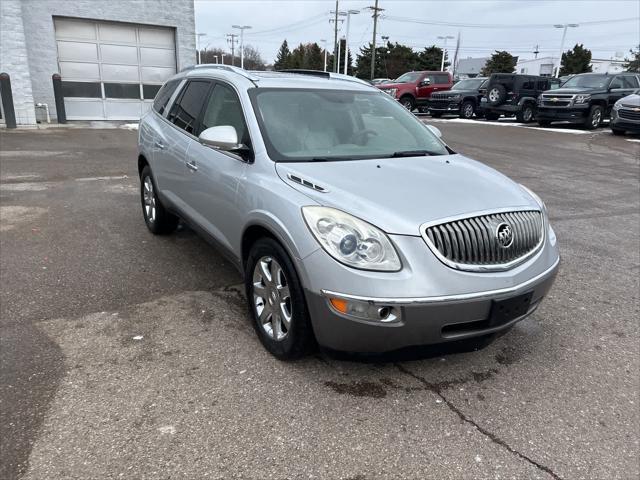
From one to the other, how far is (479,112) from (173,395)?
22.7 metres

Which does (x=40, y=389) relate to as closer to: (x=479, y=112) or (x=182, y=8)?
(x=182, y=8)

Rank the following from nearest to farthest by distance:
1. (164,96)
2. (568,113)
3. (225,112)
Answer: (225,112) → (164,96) → (568,113)

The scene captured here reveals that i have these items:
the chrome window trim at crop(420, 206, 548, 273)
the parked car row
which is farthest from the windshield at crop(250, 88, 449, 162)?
the parked car row

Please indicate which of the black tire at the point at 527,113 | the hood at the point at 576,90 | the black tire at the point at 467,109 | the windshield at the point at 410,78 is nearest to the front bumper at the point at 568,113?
the hood at the point at 576,90

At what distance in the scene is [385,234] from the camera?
2607 millimetres

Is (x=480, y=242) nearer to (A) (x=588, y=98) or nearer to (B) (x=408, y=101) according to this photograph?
(A) (x=588, y=98)

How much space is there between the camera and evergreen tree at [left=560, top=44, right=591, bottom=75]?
67562 mm

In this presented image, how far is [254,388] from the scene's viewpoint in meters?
2.91

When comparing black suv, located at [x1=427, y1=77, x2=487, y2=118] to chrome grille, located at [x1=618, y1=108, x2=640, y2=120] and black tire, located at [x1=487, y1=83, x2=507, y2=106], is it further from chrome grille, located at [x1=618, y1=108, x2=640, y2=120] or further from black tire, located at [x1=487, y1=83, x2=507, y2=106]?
chrome grille, located at [x1=618, y1=108, x2=640, y2=120]

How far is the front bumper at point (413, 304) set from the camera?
2.54 metres

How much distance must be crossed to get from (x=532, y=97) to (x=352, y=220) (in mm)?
20964

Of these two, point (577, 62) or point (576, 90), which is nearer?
point (576, 90)

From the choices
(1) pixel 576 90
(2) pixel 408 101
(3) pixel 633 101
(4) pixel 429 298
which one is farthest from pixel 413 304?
(2) pixel 408 101

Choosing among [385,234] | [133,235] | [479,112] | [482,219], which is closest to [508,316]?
[482,219]
